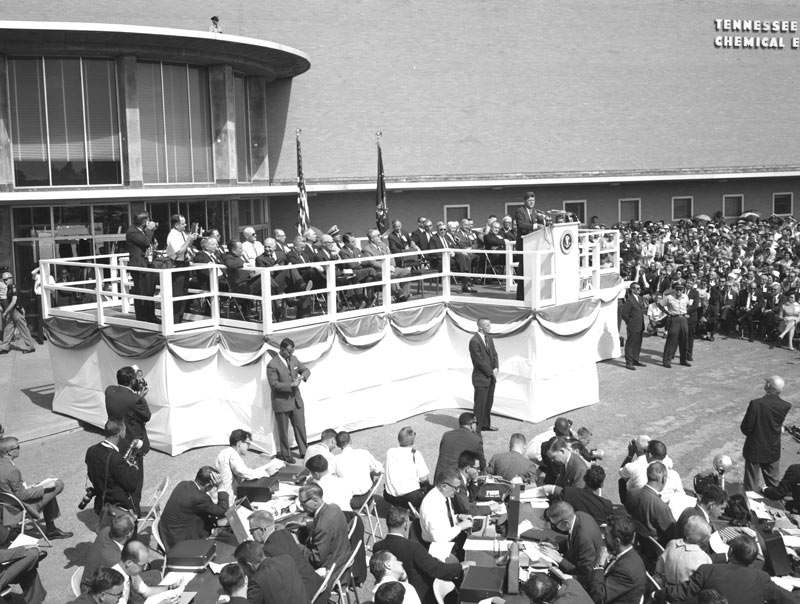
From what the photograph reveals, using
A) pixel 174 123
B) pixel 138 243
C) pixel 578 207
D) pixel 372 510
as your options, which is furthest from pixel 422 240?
pixel 578 207

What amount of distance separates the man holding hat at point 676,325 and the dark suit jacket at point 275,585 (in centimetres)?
Result: 1478

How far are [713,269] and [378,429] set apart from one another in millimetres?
14222

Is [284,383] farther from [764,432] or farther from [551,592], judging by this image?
[551,592]

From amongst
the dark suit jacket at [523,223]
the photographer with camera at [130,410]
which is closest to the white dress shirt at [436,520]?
the photographer with camera at [130,410]

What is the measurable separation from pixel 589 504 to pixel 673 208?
32.2m

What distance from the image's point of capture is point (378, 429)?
53.3 ft

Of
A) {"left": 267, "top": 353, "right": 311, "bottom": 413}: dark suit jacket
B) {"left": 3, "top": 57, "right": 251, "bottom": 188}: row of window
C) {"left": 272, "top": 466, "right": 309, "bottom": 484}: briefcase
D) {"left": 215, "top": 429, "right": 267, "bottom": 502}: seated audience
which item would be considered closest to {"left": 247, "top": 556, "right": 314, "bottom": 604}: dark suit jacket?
{"left": 272, "top": 466, "right": 309, "bottom": 484}: briefcase

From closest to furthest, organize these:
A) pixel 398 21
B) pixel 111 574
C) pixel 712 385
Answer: pixel 111 574 < pixel 712 385 < pixel 398 21

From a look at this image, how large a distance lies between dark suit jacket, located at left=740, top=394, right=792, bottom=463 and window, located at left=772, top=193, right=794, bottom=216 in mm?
32590

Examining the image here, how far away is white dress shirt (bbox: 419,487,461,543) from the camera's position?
9281 mm

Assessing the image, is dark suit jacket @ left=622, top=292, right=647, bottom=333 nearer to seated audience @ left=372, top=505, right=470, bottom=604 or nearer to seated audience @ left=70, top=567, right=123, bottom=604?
seated audience @ left=372, top=505, right=470, bottom=604

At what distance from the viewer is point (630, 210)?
3891 centimetres

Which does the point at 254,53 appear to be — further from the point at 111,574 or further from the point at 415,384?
the point at 111,574

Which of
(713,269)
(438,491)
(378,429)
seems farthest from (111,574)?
(713,269)
